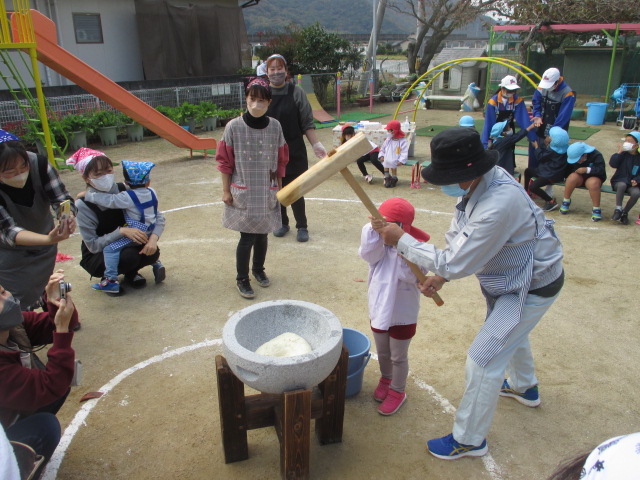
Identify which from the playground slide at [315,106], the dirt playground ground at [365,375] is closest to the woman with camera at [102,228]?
the dirt playground ground at [365,375]

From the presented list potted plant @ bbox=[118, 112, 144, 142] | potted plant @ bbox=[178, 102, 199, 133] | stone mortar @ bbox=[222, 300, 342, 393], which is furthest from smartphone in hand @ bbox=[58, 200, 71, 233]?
potted plant @ bbox=[178, 102, 199, 133]

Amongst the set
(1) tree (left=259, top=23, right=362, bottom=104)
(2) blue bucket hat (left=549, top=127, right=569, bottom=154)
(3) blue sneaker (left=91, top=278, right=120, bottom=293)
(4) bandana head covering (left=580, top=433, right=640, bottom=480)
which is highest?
(1) tree (left=259, top=23, right=362, bottom=104)

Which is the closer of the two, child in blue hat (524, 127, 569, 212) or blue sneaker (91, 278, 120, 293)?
blue sneaker (91, 278, 120, 293)

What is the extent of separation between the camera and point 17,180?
3.51 m

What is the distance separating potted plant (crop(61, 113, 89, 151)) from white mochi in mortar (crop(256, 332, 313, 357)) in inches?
380

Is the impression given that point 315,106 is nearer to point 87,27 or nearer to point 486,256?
point 87,27

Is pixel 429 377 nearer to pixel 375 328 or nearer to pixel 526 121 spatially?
pixel 375 328

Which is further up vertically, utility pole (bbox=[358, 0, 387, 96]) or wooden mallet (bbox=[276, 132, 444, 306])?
utility pole (bbox=[358, 0, 387, 96])

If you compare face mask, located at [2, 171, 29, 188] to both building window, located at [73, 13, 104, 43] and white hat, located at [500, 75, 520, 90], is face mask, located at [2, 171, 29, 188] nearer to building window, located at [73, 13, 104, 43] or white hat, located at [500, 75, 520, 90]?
white hat, located at [500, 75, 520, 90]

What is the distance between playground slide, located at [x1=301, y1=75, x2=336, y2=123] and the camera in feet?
50.4

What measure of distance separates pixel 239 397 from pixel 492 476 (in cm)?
145

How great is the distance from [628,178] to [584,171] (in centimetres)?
53

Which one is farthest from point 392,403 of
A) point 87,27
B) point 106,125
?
point 87,27

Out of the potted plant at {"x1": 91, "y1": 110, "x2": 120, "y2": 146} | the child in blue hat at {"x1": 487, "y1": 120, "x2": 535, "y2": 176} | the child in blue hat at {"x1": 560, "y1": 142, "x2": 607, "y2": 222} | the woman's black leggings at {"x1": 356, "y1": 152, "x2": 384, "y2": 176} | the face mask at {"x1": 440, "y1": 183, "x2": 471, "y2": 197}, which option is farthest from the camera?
the potted plant at {"x1": 91, "y1": 110, "x2": 120, "y2": 146}
